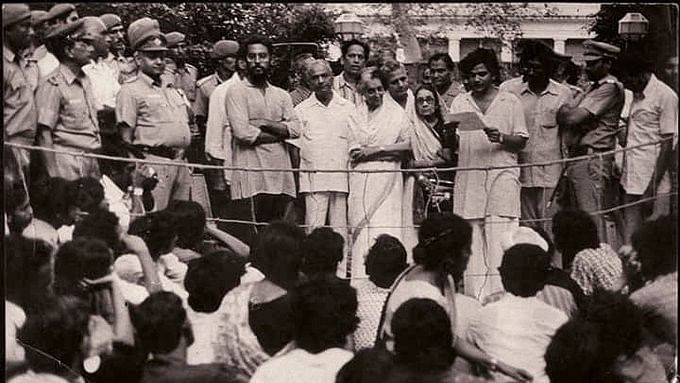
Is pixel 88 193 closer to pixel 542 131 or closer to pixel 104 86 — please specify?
pixel 104 86

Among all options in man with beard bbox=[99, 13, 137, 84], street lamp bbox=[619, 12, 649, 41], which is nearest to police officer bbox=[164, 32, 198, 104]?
man with beard bbox=[99, 13, 137, 84]

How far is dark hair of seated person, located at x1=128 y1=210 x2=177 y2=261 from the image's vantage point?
5566 millimetres

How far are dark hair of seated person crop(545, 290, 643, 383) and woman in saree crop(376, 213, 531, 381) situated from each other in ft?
0.57

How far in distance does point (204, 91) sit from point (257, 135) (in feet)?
0.96

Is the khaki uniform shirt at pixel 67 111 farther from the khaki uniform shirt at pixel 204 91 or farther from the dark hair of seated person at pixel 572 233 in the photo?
the dark hair of seated person at pixel 572 233

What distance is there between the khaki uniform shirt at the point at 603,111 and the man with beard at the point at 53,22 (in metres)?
2.19

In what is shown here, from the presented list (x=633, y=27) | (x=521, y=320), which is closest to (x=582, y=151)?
(x=633, y=27)

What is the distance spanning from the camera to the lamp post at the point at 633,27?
5.51m

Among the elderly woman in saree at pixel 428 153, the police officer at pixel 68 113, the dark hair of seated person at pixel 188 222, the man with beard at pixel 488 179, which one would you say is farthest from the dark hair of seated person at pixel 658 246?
the police officer at pixel 68 113

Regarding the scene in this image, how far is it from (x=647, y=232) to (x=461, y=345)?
37.8 inches

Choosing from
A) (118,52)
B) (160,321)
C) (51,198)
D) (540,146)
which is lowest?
(160,321)

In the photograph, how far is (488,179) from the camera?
220 inches

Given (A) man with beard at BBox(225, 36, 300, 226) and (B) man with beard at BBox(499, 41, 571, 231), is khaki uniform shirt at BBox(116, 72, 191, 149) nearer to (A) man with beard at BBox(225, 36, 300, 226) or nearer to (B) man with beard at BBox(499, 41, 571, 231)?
(A) man with beard at BBox(225, 36, 300, 226)

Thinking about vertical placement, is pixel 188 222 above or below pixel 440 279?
above
